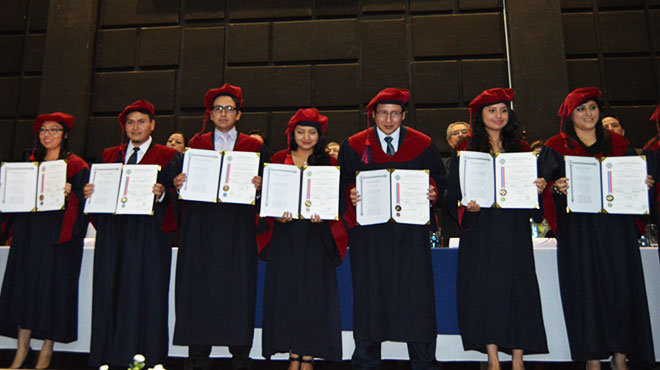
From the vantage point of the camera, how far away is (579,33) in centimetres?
621

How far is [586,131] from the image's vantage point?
340 cm

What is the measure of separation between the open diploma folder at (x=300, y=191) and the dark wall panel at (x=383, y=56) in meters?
3.22

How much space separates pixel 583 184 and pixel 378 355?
5.62 ft

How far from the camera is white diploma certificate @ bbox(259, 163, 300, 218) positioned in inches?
126

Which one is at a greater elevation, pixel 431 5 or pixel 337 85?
pixel 431 5

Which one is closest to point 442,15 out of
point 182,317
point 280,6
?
point 280,6

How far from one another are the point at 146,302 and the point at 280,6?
178 inches

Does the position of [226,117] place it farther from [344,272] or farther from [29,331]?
[29,331]

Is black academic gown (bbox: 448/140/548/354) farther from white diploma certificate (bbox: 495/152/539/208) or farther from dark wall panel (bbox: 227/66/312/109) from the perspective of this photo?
dark wall panel (bbox: 227/66/312/109)

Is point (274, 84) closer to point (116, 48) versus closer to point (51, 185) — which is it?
point (116, 48)

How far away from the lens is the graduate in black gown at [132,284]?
3.33 meters

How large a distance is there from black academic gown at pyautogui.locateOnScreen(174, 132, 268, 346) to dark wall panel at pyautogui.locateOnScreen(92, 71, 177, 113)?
137 inches

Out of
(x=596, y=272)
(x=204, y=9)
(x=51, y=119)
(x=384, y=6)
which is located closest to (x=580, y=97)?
(x=596, y=272)

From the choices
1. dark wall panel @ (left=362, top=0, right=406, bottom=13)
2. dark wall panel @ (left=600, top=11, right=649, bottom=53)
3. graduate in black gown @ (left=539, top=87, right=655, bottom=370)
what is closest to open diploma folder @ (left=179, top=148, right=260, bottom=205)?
graduate in black gown @ (left=539, top=87, right=655, bottom=370)
